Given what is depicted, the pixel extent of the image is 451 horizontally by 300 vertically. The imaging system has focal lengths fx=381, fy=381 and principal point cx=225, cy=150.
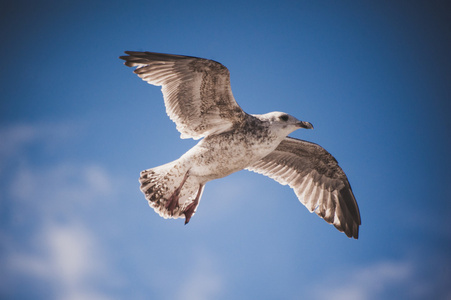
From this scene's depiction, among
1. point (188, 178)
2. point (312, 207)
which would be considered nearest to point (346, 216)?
point (312, 207)

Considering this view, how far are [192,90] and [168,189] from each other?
157cm

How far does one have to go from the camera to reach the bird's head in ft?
17.9

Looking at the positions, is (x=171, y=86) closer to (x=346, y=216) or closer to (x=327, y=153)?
(x=327, y=153)

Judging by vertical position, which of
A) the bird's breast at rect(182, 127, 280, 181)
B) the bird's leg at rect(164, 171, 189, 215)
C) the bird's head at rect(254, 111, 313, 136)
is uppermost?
the bird's head at rect(254, 111, 313, 136)

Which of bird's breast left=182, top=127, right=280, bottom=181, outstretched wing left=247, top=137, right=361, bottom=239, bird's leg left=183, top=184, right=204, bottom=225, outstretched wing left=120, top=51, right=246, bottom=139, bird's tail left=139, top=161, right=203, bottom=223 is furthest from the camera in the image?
outstretched wing left=247, top=137, right=361, bottom=239

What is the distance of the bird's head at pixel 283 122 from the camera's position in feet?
17.9

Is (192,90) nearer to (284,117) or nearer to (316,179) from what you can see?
(284,117)

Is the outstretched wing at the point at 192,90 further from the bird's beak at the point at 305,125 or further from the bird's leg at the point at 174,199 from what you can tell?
the bird's beak at the point at 305,125

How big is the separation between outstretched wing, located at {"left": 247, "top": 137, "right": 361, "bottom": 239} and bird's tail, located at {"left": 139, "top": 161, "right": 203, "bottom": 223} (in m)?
1.68

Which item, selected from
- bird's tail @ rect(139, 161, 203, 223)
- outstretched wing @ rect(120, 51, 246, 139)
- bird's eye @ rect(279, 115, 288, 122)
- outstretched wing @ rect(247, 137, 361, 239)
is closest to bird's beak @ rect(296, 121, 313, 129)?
bird's eye @ rect(279, 115, 288, 122)

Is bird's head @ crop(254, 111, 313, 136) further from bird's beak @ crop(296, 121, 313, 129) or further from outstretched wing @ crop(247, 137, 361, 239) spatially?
outstretched wing @ crop(247, 137, 361, 239)

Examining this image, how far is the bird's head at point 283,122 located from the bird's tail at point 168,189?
1403mm

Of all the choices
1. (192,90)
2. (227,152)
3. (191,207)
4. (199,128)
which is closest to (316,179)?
(227,152)

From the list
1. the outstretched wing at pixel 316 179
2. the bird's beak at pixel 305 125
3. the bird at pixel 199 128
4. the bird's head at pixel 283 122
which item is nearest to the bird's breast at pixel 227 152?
the bird at pixel 199 128
